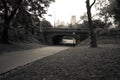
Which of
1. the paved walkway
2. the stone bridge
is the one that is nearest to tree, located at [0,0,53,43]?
the paved walkway

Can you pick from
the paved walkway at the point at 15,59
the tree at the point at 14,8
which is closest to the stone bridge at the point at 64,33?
the tree at the point at 14,8

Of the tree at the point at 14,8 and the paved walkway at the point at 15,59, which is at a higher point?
the tree at the point at 14,8

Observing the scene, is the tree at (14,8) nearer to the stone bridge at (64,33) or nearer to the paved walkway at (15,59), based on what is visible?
the paved walkway at (15,59)

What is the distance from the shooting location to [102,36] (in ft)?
132

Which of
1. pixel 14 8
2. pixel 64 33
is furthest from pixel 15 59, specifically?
pixel 64 33

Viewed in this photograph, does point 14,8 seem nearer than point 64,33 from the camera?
Yes

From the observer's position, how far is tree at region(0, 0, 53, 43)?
25.1 metres

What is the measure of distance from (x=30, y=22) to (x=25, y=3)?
10.6 feet

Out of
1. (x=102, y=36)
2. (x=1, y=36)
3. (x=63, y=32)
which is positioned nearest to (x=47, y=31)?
(x=63, y=32)

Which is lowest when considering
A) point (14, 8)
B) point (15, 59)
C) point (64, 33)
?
Result: point (15, 59)

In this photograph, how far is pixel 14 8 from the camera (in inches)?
1003

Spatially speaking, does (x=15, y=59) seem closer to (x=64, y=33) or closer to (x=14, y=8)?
(x=14, y=8)

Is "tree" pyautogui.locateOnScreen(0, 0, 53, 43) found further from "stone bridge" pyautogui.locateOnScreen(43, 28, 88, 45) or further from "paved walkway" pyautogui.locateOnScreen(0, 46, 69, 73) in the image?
"stone bridge" pyautogui.locateOnScreen(43, 28, 88, 45)

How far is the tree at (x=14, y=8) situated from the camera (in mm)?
25078
